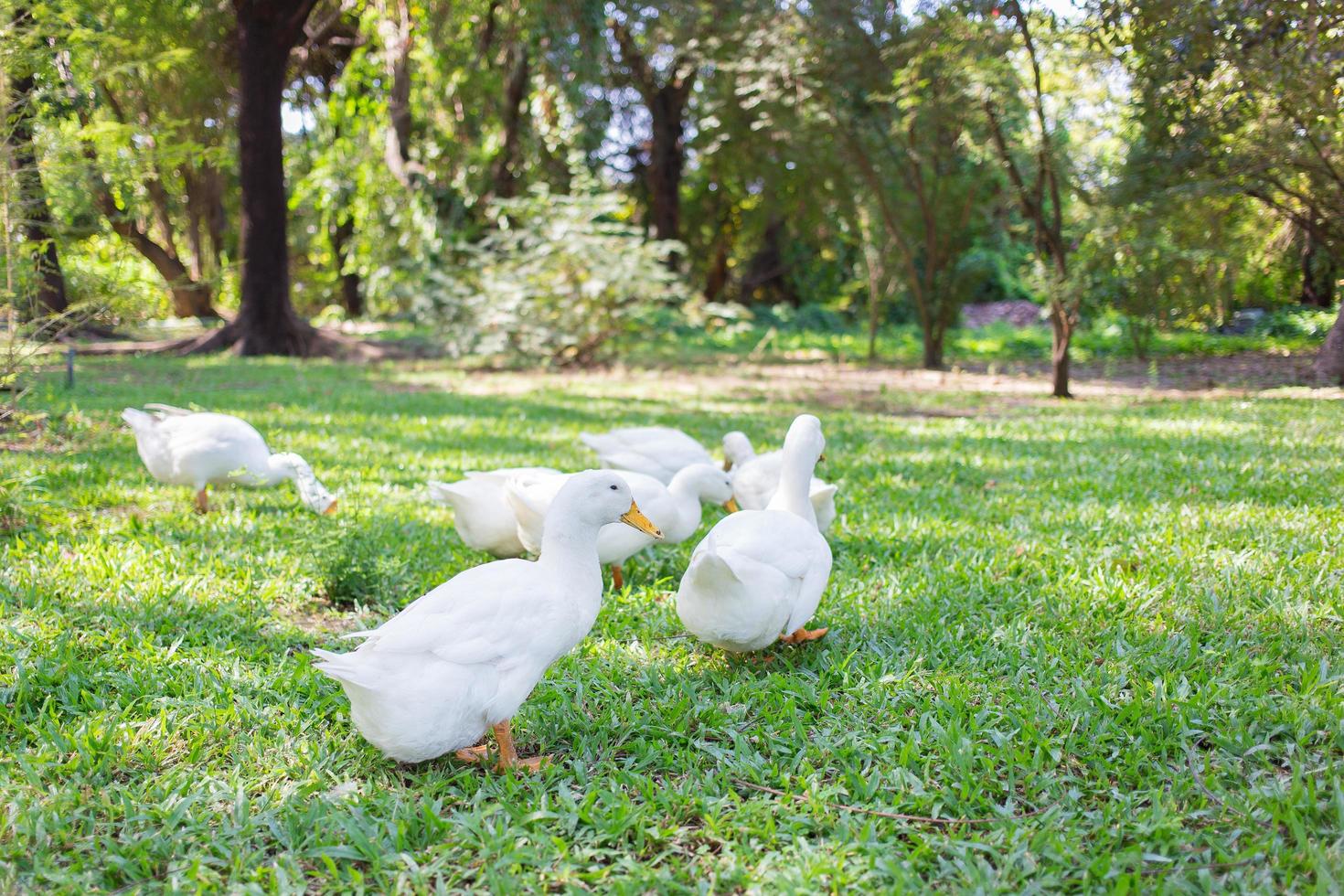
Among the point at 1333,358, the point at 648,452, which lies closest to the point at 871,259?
the point at 1333,358

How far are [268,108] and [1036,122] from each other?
10.6 meters

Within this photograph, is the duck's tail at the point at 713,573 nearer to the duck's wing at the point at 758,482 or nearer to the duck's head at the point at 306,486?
the duck's wing at the point at 758,482

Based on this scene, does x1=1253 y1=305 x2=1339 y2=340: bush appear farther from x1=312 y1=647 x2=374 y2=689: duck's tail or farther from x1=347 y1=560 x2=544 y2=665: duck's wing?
x1=312 y1=647 x2=374 y2=689: duck's tail

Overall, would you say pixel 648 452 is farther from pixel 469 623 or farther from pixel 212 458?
pixel 469 623

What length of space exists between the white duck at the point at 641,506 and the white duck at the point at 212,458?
4.95 feet

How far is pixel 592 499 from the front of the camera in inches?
106

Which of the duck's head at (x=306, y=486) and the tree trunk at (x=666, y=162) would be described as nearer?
the duck's head at (x=306, y=486)

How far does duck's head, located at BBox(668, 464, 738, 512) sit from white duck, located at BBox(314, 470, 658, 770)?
5.03 ft

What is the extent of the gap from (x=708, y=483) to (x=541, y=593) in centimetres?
203

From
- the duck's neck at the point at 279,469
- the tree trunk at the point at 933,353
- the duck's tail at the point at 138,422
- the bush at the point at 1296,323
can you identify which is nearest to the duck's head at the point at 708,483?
the duck's neck at the point at 279,469

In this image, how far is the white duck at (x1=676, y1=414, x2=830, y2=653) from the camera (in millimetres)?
2832

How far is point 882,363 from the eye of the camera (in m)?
15.3

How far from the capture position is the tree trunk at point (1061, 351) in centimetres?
1093

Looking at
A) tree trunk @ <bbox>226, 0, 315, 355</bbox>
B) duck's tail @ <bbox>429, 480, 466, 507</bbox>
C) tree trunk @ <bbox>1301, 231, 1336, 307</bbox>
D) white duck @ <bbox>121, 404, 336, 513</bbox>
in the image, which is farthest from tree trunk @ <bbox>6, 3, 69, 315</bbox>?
tree trunk @ <bbox>1301, 231, 1336, 307</bbox>
